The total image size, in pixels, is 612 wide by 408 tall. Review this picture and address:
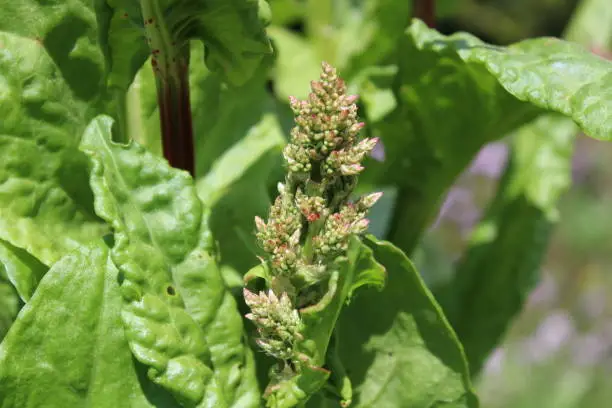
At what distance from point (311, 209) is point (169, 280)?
0.18 meters

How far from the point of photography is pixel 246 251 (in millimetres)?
1018

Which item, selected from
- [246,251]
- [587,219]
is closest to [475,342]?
[246,251]

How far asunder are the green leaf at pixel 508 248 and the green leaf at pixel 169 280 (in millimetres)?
636

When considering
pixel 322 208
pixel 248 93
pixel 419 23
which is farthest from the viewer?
pixel 248 93

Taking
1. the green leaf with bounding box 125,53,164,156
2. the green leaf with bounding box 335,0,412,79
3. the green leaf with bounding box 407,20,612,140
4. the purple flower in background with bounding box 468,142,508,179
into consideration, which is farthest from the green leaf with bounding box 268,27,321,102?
the purple flower in background with bounding box 468,142,508,179

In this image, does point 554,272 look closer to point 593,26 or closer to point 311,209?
point 593,26

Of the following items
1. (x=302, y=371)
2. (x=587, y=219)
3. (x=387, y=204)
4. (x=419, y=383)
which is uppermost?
(x=302, y=371)

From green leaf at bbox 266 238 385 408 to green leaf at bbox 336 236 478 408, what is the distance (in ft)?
0.33

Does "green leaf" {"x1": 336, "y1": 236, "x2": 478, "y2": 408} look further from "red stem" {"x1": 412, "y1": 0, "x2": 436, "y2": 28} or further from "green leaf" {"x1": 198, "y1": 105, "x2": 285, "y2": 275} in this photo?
"red stem" {"x1": 412, "y1": 0, "x2": 436, "y2": 28}

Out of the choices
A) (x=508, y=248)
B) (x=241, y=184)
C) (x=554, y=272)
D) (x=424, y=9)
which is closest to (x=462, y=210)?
(x=554, y=272)

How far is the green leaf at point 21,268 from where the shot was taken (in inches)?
32.4

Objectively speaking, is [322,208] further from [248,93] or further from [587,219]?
[587,219]

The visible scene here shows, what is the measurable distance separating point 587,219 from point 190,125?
503 cm

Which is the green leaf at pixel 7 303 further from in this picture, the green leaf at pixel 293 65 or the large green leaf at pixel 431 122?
the green leaf at pixel 293 65
